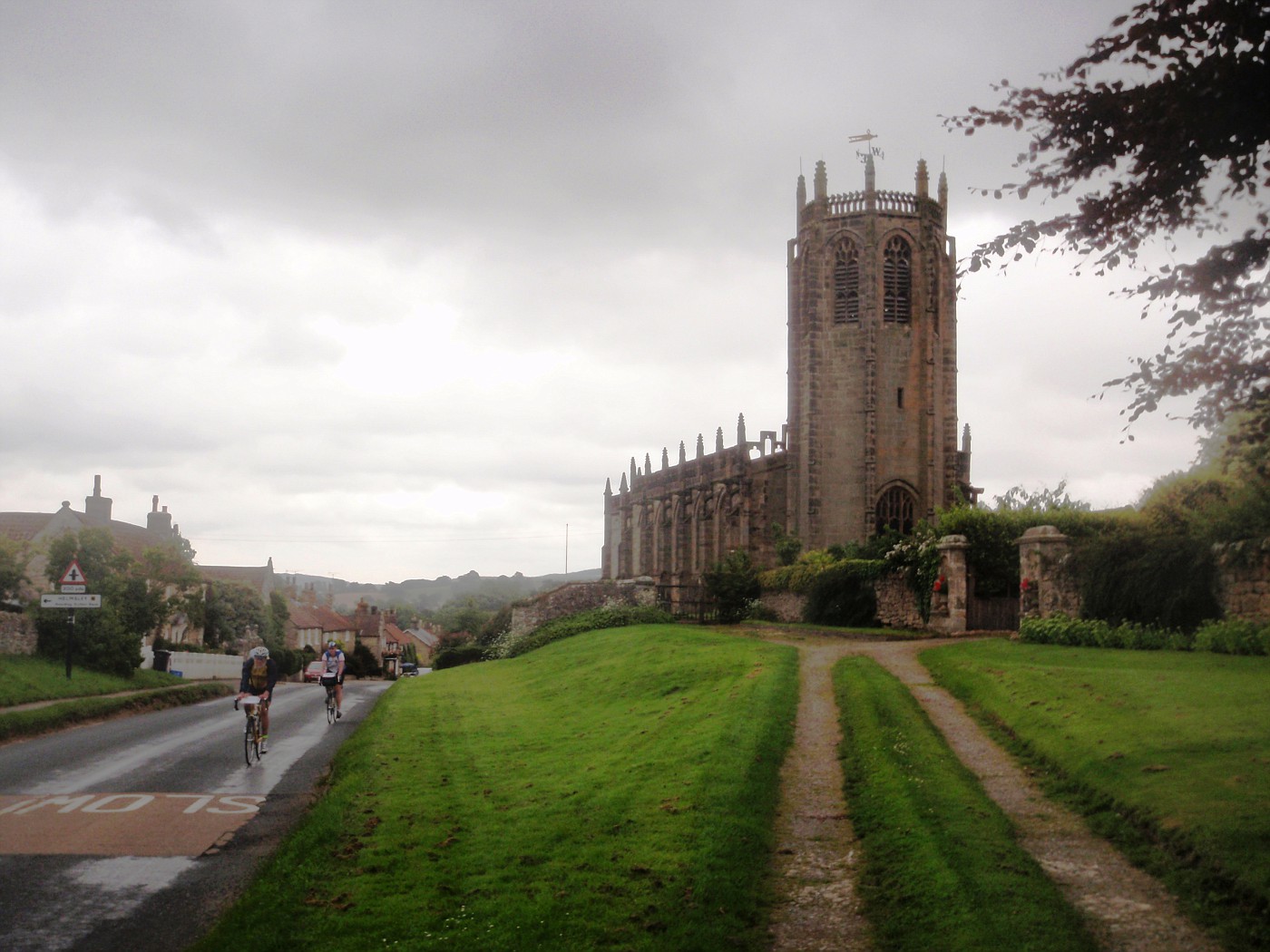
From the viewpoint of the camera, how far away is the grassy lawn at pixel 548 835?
7.23 metres

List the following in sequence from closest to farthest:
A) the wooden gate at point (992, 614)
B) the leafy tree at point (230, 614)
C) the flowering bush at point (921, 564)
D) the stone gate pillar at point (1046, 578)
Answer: the stone gate pillar at point (1046, 578)
the wooden gate at point (992, 614)
the flowering bush at point (921, 564)
the leafy tree at point (230, 614)

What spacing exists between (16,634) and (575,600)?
62.3 ft

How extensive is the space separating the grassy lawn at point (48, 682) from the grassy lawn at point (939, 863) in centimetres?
Answer: 1901

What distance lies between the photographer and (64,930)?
286 inches

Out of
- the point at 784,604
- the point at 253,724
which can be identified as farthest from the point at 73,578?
the point at 784,604

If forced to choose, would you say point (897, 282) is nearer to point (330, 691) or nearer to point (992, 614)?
point (992, 614)

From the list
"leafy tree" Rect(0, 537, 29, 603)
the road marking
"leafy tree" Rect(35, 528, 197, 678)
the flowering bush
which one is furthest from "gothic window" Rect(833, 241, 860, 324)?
the road marking

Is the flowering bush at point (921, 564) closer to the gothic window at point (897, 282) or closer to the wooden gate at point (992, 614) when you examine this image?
the wooden gate at point (992, 614)

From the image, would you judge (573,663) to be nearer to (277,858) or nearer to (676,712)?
(676,712)

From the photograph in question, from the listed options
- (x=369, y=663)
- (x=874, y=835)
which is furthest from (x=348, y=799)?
(x=369, y=663)

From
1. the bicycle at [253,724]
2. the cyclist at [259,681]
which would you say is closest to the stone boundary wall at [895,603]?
the cyclist at [259,681]

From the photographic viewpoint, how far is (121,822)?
10.9 m

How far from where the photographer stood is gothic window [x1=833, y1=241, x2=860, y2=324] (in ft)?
181

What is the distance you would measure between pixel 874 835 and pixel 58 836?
289 inches
